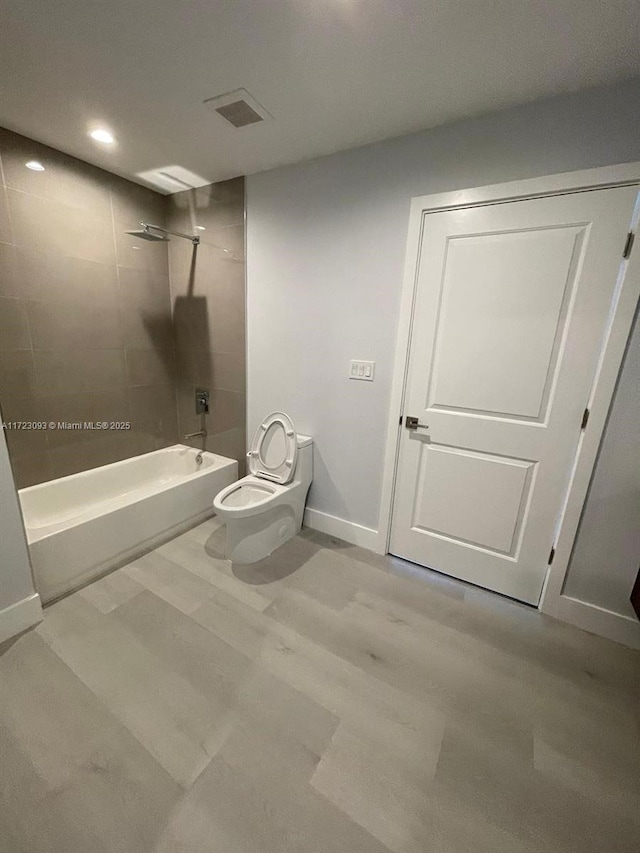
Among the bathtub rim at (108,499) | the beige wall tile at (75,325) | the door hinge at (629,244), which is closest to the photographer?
the door hinge at (629,244)

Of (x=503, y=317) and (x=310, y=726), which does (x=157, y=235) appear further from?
(x=310, y=726)

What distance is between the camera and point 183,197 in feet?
8.11

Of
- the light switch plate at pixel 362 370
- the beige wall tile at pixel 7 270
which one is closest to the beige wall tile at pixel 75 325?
the beige wall tile at pixel 7 270

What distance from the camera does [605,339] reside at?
138 cm

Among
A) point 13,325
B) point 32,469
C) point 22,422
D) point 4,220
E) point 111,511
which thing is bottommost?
point 111,511

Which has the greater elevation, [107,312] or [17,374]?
[107,312]

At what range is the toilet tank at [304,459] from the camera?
7.05 ft

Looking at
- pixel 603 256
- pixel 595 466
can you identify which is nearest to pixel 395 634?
pixel 595 466

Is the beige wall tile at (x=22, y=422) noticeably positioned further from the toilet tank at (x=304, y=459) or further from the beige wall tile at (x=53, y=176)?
the toilet tank at (x=304, y=459)

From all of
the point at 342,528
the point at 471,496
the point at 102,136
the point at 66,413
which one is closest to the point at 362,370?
the point at 471,496

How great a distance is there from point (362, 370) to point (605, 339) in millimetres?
1103

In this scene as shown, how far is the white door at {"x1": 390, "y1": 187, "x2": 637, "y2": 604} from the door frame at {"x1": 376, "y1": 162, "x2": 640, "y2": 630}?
32 millimetres

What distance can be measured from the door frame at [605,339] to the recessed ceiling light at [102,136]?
1.65m

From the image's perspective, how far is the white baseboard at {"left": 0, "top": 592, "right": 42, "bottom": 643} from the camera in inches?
55.7
